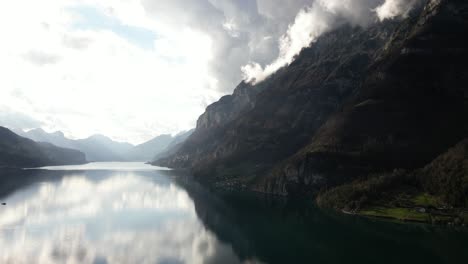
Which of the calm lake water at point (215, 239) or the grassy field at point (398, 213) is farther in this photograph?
the grassy field at point (398, 213)

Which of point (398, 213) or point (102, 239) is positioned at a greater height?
point (398, 213)

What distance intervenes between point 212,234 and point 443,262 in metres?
86.8

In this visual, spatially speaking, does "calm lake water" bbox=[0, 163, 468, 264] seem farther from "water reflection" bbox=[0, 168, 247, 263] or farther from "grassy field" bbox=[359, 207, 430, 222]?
"grassy field" bbox=[359, 207, 430, 222]

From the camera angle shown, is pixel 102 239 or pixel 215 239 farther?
pixel 215 239

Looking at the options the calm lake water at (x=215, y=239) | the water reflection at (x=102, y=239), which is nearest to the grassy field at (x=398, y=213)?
the calm lake water at (x=215, y=239)

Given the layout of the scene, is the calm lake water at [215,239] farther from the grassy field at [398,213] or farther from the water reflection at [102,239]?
the grassy field at [398,213]

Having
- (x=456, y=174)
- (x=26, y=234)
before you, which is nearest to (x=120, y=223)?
(x=26, y=234)

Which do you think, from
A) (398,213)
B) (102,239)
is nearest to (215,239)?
(102,239)

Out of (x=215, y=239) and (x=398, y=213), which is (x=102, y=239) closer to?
(x=215, y=239)

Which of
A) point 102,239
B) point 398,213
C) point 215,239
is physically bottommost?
point 215,239

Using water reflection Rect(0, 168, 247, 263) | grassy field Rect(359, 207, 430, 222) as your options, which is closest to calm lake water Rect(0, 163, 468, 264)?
water reflection Rect(0, 168, 247, 263)

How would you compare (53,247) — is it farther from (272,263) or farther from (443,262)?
(443,262)

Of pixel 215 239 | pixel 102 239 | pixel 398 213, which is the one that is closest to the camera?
pixel 102 239

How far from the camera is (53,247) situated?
120250mm
